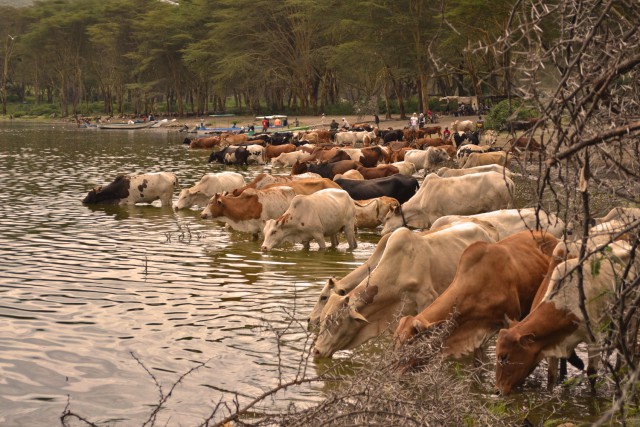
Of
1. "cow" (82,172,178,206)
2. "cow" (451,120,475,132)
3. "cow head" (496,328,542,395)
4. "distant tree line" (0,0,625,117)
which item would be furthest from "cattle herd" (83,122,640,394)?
"cow" (451,120,475,132)

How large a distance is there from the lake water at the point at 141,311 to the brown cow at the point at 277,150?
2053cm

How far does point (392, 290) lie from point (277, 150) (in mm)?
35128

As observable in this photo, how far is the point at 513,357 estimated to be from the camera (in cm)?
802

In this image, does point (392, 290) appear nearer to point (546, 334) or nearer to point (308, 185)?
point (546, 334)

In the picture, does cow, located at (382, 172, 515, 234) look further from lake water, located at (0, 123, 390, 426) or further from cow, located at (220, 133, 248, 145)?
cow, located at (220, 133, 248, 145)

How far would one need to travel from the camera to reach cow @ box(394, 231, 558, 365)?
866cm

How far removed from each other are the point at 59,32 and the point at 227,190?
90.8 meters

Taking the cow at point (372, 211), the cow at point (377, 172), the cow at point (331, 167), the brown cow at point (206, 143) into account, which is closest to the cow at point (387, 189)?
the cow at point (372, 211)

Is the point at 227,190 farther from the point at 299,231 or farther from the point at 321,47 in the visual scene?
the point at 321,47

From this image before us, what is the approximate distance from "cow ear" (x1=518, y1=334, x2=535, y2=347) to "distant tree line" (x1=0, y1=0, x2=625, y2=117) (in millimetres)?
38754

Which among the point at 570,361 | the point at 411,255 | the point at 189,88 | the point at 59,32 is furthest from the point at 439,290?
the point at 59,32

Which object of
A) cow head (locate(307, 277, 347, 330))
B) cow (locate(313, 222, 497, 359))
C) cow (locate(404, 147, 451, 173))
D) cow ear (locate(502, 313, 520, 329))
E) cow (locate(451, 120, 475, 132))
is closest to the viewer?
cow ear (locate(502, 313, 520, 329))

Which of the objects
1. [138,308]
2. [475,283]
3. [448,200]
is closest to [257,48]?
[448,200]

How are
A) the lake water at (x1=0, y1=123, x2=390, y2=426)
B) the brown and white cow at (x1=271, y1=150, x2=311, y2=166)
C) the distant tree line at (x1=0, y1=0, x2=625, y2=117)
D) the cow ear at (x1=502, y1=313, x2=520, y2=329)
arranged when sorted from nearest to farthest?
the cow ear at (x1=502, y1=313, x2=520, y2=329) → the lake water at (x1=0, y1=123, x2=390, y2=426) → the brown and white cow at (x1=271, y1=150, x2=311, y2=166) → the distant tree line at (x1=0, y1=0, x2=625, y2=117)
